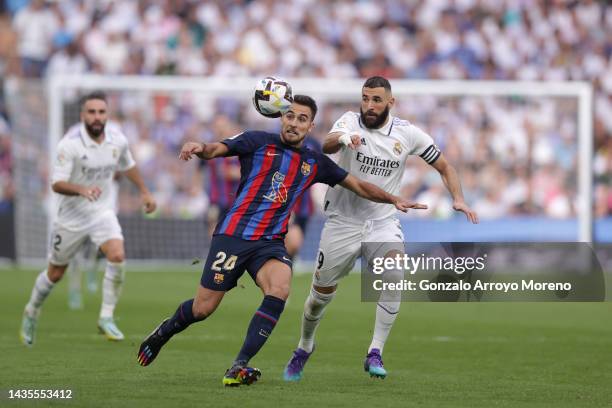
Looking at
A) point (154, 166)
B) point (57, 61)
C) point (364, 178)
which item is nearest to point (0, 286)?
point (154, 166)

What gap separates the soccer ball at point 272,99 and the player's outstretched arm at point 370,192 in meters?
0.82

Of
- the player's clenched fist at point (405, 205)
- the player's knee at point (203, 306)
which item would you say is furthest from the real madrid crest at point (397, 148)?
the player's knee at point (203, 306)

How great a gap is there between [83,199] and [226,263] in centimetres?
464

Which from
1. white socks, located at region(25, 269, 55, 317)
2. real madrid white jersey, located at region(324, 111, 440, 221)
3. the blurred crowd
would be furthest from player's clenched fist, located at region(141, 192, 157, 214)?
the blurred crowd

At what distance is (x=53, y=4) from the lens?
2955cm

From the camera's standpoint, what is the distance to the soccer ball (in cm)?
1001

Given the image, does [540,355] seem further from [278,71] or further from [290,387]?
[278,71]

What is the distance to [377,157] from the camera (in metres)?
11.2

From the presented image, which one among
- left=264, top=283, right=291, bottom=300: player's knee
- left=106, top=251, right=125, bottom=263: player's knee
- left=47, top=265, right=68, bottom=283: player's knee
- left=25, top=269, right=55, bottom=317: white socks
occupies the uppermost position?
left=106, top=251, right=125, bottom=263: player's knee

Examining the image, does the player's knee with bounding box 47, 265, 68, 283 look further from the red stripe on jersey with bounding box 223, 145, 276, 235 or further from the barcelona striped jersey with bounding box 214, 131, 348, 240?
the red stripe on jersey with bounding box 223, 145, 276, 235

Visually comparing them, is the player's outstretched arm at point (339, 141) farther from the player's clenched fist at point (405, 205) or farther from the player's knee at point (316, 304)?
the player's knee at point (316, 304)

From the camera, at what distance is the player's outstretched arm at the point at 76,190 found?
12539 millimetres

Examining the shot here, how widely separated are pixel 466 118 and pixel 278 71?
207 inches

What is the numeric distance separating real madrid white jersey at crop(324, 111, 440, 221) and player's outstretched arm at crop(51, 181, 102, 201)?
257 centimetres
